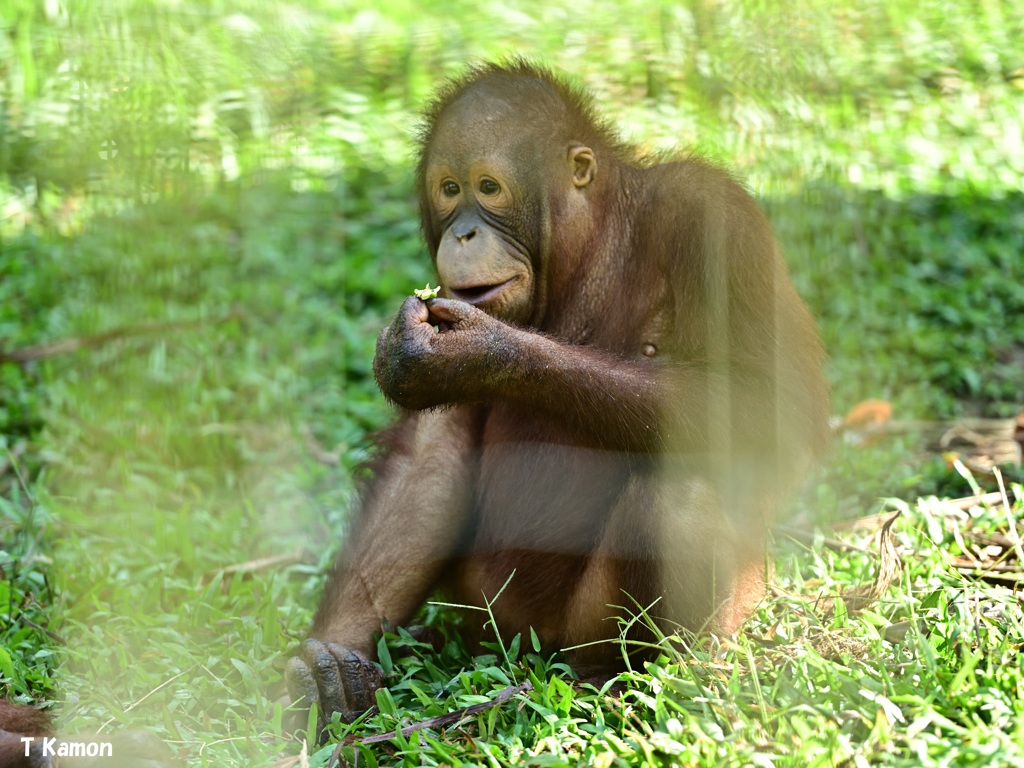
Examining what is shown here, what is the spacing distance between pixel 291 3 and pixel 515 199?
529cm

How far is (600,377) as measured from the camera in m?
3.38

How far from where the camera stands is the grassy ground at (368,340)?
10.4 ft

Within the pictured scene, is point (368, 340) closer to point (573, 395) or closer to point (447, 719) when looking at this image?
point (573, 395)

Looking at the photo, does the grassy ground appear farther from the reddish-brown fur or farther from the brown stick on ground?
the reddish-brown fur

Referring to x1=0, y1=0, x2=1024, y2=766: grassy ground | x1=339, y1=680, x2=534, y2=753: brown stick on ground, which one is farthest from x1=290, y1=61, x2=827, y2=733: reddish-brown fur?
x1=339, y1=680, x2=534, y2=753: brown stick on ground

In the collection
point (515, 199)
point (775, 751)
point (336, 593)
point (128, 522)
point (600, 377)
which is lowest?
point (128, 522)

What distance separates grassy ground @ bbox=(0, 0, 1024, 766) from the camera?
125 inches

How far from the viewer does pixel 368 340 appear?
21.3ft

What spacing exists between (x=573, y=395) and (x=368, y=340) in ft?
10.8

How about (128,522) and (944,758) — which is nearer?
(944,758)

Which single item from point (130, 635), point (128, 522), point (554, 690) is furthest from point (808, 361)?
point (128, 522)

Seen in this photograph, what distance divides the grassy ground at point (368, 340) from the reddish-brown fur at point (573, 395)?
0.22 meters

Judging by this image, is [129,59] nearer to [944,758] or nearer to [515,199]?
[515,199]

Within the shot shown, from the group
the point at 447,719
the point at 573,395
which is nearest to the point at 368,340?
the point at 573,395
